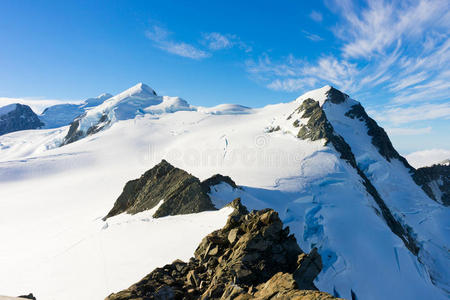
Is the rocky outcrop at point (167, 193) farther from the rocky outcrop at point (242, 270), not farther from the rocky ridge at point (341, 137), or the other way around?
the rocky ridge at point (341, 137)

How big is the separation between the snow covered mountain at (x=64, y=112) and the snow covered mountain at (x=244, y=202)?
3075 inches

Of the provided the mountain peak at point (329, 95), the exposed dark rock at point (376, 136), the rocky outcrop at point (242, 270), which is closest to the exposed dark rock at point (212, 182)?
the rocky outcrop at point (242, 270)

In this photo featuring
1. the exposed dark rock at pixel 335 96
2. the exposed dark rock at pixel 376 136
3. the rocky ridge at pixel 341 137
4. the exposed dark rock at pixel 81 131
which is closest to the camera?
the rocky ridge at pixel 341 137

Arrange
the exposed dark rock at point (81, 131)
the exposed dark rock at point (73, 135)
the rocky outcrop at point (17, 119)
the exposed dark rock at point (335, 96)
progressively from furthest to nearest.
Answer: the rocky outcrop at point (17, 119)
the exposed dark rock at point (73, 135)
the exposed dark rock at point (81, 131)
the exposed dark rock at point (335, 96)

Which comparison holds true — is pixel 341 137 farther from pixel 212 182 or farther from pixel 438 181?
pixel 438 181

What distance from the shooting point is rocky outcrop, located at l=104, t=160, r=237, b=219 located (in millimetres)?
15242

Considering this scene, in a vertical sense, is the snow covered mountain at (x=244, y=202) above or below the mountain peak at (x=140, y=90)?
below

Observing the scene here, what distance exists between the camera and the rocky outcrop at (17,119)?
345ft

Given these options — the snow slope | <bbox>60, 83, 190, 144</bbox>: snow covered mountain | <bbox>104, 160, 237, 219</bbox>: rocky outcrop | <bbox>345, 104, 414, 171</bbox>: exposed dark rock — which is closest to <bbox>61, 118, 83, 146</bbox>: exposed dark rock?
<bbox>60, 83, 190, 144</bbox>: snow covered mountain

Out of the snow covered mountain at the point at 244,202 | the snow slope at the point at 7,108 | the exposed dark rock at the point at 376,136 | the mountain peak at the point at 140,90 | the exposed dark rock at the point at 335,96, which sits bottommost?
the snow covered mountain at the point at 244,202

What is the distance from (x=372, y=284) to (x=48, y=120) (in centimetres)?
14384

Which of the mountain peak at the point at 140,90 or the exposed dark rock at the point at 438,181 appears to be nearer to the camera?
the exposed dark rock at the point at 438,181

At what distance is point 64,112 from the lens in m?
123

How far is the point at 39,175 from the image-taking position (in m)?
37.2
